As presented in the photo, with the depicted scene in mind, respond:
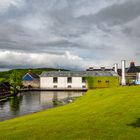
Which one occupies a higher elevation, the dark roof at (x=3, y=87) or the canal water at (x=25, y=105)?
the dark roof at (x=3, y=87)

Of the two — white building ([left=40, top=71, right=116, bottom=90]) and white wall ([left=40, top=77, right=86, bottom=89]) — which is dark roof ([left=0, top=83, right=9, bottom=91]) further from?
white wall ([left=40, top=77, right=86, bottom=89])

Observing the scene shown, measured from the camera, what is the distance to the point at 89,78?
157500mm

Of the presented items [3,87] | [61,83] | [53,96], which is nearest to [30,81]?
[61,83]

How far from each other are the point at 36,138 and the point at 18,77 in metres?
107

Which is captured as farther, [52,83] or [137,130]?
[52,83]

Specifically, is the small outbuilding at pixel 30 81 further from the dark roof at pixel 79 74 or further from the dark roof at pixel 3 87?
the dark roof at pixel 3 87

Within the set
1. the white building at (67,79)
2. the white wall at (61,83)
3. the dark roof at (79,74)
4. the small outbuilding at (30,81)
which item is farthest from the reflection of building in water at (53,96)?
the small outbuilding at (30,81)

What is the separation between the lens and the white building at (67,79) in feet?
525

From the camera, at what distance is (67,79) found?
162m

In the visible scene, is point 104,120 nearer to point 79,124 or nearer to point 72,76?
point 79,124

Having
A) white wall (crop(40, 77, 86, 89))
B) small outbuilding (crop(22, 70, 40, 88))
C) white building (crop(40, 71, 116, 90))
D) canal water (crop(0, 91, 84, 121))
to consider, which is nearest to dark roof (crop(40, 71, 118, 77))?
white building (crop(40, 71, 116, 90))

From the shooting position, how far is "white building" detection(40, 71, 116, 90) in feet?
525

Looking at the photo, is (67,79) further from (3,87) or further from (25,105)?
(25,105)

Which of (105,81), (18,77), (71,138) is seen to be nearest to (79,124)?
(71,138)
